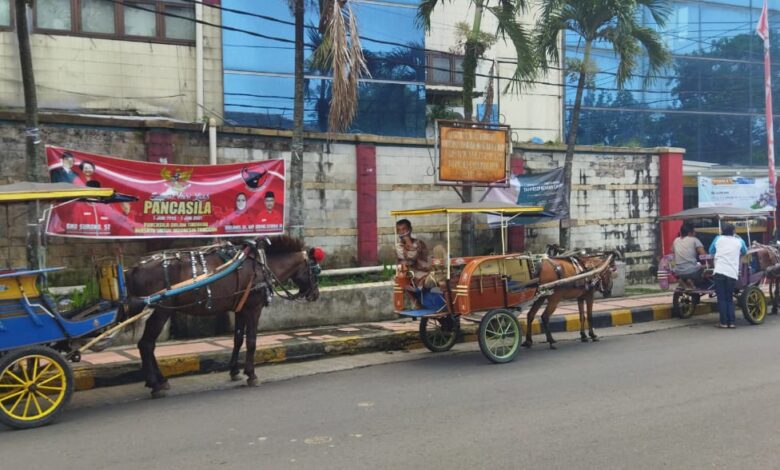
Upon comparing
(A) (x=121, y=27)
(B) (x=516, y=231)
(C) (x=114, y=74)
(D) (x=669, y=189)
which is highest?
(A) (x=121, y=27)

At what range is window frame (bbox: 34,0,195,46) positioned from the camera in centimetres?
1174

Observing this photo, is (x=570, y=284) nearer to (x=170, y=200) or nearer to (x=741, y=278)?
(x=741, y=278)

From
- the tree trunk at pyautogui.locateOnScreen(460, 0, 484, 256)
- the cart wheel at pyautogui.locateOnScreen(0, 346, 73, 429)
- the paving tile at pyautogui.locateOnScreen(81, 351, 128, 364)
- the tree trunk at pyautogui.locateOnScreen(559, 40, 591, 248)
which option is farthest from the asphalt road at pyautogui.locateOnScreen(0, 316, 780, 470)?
the tree trunk at pyautogui.locateOnScreen(559, 40, 591, 248)

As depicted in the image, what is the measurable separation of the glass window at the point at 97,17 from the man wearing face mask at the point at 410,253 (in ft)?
23.9

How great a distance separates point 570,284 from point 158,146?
262 inches

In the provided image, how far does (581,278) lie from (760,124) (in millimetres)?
17579

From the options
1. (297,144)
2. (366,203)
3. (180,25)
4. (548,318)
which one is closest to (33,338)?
(297,144)

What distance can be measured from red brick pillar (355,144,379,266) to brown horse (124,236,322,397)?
4.45 m

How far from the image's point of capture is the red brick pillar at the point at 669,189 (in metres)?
16.1

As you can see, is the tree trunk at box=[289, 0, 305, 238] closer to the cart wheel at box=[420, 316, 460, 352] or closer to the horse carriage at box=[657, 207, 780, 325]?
the cart wheel at box=[420, 316, 460, 352]

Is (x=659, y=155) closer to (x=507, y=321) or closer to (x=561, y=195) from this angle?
(x=561, y=195)

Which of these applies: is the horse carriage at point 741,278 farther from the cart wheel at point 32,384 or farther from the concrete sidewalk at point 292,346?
the cart wheel at point 32,384

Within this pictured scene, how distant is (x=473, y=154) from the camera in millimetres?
11836

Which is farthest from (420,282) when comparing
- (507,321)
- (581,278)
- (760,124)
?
(760,124)
